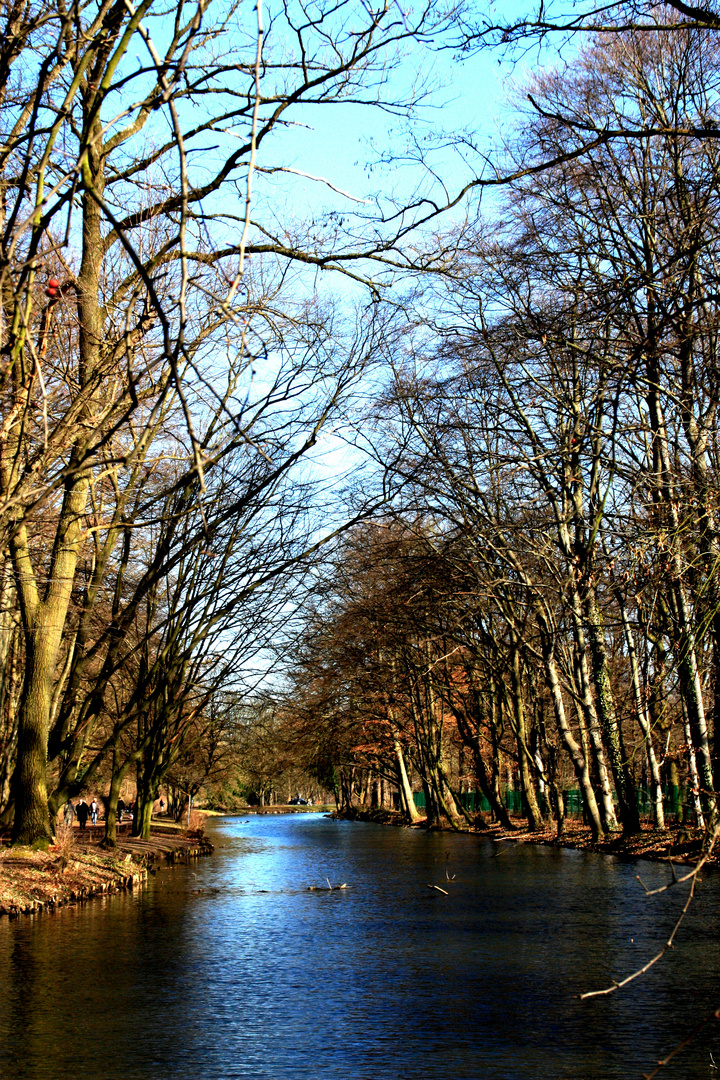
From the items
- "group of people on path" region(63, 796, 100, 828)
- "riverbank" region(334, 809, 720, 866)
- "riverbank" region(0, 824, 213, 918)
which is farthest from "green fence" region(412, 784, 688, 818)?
"group of people on path" region(63, 796, 100, 828)

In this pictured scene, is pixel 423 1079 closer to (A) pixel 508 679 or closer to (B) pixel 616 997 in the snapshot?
(B) pixel 616 997

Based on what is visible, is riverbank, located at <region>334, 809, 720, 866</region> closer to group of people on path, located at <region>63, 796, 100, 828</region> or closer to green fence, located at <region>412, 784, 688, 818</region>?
green fence, located at <region>412, 784, 688, 818</region>

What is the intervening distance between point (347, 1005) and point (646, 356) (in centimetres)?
511

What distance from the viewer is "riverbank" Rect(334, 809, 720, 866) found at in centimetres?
1820

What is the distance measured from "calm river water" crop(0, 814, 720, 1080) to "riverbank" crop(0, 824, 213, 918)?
404 millimetres

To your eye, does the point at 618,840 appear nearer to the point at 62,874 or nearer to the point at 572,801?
the point at 62,874

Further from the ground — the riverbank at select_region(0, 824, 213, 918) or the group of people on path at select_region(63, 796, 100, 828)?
the group of people on path at select_region(63, 796, 100, 828)

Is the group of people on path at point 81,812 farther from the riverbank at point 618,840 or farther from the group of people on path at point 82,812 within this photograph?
the riverbank at point 618,840

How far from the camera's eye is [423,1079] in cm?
561

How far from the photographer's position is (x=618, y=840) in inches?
899

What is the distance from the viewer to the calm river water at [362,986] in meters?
6.07

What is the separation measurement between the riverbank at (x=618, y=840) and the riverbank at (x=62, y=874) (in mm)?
8195

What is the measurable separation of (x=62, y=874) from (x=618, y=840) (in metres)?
12.7

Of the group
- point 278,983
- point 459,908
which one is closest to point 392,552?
point 459,908
